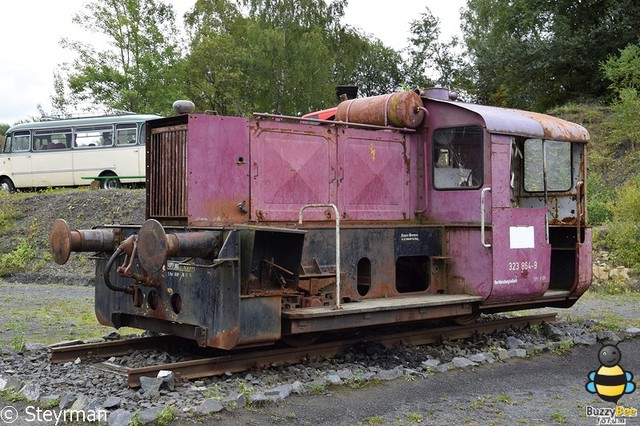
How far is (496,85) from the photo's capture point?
37.7 metres

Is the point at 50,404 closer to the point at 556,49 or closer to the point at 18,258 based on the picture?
the point at 18,258

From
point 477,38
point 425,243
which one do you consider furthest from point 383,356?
point 477,38

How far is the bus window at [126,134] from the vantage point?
24.0 meters

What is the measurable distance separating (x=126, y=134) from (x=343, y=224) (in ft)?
57.0

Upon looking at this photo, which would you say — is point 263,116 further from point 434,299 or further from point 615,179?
point 615,179

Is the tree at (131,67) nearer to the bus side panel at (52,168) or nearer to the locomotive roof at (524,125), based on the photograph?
the bus side panel at (52,168)

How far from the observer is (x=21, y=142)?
83.8 ft

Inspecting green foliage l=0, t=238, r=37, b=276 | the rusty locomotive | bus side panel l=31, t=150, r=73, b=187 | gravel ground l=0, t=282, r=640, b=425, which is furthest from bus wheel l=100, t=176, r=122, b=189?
A: the rusty locomotive

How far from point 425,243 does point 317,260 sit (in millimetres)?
1739

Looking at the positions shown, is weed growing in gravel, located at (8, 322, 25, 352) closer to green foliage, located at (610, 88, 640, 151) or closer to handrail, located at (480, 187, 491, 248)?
handrail, located at (480, 187, 491, 248)

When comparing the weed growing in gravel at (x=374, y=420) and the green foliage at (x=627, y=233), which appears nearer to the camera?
the weed growing in gravel at (x=374, y=420)

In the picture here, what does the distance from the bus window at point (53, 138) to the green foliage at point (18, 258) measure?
275 inches

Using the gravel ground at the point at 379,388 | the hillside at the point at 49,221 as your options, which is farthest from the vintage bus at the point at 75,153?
the gravel ground at the point at 379,388

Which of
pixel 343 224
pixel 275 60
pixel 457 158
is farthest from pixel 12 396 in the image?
pixel 275 60
